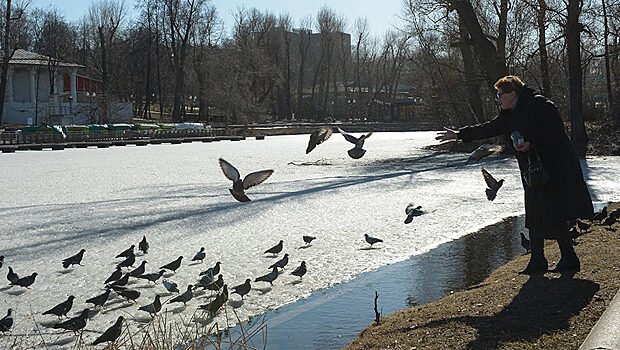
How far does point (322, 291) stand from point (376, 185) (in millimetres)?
10678

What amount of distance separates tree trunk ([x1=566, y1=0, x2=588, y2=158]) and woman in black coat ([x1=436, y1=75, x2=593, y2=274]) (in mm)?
21022

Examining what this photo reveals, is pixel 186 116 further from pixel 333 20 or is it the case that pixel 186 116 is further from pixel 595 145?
pixel 595 145

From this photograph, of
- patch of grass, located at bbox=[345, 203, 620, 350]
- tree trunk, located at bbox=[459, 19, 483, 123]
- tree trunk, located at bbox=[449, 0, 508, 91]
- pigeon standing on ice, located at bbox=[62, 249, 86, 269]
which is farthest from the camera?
tree trunk, located at bbox=[459, 19, 483, 123]

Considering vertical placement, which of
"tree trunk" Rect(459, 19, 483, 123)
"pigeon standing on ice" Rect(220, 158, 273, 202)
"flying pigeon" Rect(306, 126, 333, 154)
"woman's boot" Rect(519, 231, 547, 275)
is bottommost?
"woman's boot" Rect(519, 231, 547, 275)

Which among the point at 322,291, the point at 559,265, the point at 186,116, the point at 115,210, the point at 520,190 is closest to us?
the point at 559,265

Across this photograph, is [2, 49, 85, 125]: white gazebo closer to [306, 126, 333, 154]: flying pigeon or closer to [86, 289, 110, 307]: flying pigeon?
[86, 289, 110, 307]: flying pigeon

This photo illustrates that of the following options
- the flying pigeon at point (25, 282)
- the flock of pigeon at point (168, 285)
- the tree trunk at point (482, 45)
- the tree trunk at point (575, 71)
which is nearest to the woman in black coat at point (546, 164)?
the flock of pigeon at point (168, 285)

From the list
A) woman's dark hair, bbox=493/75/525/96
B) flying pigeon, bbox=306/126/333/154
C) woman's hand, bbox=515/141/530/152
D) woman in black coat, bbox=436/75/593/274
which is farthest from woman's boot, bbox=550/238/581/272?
flying pigeon, bbox=306/126/333/154

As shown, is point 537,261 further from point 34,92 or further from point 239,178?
point 34,92

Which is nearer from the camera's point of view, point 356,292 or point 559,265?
point 559,265

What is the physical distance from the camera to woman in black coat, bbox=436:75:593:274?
616 centimetres

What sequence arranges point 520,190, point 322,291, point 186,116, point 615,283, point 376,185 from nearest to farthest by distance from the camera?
point 615,283 → point 322,291 → point 520,190 → point 376,185 → point 186,116

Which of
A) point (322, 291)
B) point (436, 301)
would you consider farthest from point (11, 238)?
point (436, 301)

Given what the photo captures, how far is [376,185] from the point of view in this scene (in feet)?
59.4
